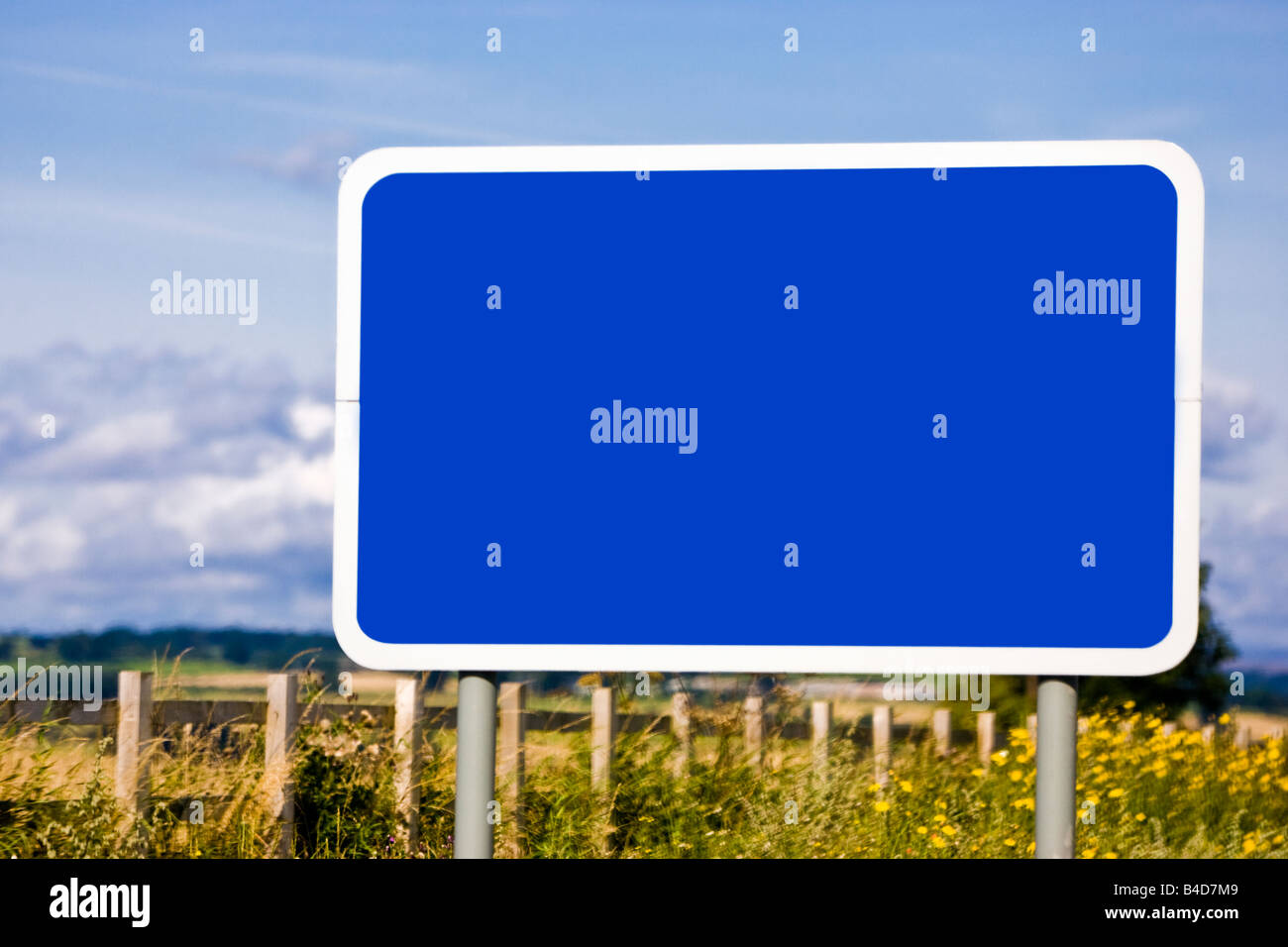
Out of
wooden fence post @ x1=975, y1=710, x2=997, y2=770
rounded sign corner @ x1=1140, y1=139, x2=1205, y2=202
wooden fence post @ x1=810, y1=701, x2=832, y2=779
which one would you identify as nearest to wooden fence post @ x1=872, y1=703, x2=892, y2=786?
wooden fence post @ x1=810, y1=701, x2=832, y2=779

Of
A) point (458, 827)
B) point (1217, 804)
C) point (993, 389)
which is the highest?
point (993, 389)

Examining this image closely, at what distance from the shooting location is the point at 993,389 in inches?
109

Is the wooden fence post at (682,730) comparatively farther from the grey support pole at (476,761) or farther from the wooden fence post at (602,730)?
the grey support pole at (476,761)

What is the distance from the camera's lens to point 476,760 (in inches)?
113

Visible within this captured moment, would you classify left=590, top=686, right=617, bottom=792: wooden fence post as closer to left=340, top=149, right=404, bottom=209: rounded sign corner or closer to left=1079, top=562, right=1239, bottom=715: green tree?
left=340, top=149, right=404, bottom=209: rounded sign corner

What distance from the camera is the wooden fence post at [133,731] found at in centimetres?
672

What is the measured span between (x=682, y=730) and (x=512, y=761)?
1273 millimetres

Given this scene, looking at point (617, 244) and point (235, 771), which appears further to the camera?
point (235, 771)

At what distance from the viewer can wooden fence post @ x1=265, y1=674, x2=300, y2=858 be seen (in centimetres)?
675

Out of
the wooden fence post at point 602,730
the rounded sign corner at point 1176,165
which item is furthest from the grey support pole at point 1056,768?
the wooden fence post at point 602,730
